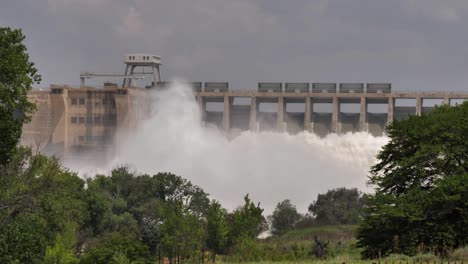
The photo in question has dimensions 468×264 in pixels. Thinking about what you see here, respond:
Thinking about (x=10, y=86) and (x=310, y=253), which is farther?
(x=310, y=253)

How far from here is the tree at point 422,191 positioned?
6081 centimetres

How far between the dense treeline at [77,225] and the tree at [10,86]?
8.83 m

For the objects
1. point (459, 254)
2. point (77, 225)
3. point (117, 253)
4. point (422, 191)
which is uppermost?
point (422, 191)

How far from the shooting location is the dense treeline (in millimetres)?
66438

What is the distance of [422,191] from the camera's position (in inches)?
2488

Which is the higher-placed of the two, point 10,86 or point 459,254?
point 10,86

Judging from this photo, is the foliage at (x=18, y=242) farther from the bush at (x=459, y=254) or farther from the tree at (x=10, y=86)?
the bush at (x=459, y=254)

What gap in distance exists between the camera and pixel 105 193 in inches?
5108

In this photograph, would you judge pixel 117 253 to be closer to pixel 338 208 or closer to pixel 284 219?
pixel 338 208

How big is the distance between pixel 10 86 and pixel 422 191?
28862 mm

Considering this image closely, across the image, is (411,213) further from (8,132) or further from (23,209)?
(23,209)

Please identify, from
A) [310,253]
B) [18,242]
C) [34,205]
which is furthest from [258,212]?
[18,242]

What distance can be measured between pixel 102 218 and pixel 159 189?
24.6 meters

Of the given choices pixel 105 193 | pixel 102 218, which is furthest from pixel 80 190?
pixel 105 193
